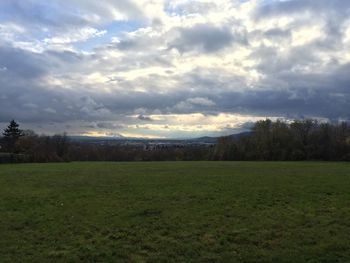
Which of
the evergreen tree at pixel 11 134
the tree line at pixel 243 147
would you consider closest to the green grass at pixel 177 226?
the tree line at pixel 243 147

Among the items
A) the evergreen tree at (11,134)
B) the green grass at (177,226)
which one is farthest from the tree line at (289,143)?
the green grass at (177,226)

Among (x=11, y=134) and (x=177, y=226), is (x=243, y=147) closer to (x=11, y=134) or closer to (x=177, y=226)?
(x=11, y=134)

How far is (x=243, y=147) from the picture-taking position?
120938 millimetres

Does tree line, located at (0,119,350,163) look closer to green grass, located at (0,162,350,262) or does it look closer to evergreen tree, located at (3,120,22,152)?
evergreen tree, located at (3,120,22,152)

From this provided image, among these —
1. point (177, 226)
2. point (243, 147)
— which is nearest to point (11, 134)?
point (243, 147)

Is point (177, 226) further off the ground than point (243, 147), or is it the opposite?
point (243, 147)

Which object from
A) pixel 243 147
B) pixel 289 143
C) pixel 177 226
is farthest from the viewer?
pixel 243 147

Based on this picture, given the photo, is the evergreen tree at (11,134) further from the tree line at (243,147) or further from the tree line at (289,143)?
the tree line at (289,143)

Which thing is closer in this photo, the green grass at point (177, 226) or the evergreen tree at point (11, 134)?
the green grass at point (177, 226)

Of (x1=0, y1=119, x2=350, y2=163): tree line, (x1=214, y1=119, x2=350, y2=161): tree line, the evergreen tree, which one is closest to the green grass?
(x1=0, y1=119, x2=350, y2=163): tree line

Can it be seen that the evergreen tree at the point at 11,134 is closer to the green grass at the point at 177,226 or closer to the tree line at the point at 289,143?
the tree line at the point at 289,143

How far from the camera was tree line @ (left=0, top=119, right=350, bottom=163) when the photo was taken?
364 feet

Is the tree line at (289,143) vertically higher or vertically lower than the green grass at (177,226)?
higher

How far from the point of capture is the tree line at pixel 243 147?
111 metres
